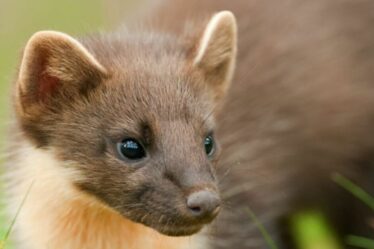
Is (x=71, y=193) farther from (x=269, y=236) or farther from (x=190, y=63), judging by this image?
(x=269, y=236)

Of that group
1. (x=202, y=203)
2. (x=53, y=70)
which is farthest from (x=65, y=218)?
(x=202, y=203)

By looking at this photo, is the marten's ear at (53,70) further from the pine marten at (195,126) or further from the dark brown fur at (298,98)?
the dark brown fur at (298,98)

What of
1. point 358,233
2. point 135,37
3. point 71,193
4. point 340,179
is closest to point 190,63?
point 135,37

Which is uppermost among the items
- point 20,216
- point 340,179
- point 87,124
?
point 87,124

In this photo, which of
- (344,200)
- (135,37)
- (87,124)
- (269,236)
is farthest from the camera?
(344,200)

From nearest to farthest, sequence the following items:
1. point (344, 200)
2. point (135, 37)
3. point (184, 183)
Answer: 1. point (184, 183)
2. point (135, 37)
3. point (344, 200)

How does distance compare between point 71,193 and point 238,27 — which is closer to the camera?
point 71,193

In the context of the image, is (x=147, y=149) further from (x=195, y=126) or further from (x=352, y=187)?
(x=352, y=187)
